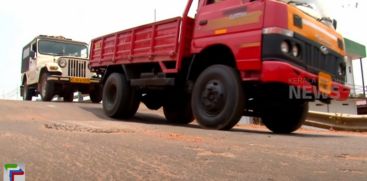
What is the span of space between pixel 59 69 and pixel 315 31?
10.1 meters

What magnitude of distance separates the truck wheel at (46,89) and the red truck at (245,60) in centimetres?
641

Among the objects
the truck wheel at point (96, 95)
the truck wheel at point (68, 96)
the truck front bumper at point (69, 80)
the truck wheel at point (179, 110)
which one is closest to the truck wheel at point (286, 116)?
the truck wheel at point (179, 110)

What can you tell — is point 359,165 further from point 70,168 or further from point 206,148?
point 70,168

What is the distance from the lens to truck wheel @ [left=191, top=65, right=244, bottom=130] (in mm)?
7301

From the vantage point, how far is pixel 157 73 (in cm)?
944

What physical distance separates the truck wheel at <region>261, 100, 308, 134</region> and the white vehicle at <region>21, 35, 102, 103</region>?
7552mm

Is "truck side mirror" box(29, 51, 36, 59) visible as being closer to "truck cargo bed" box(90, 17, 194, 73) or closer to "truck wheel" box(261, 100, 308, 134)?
"truck cargo bed" box(90, 17, 194, 73)

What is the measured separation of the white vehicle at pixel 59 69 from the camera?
15608 millimetres

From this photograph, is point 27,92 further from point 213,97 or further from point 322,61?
point 322,61

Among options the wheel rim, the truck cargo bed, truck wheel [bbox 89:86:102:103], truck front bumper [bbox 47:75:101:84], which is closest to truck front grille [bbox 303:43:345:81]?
the wheel rim

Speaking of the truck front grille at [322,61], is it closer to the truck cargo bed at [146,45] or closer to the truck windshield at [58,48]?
the truck cargo bed at [146,45]

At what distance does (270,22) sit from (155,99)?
14.1 feet

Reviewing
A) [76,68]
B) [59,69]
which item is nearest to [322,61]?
[76,68]

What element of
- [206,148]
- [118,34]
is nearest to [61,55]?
[118,34]
